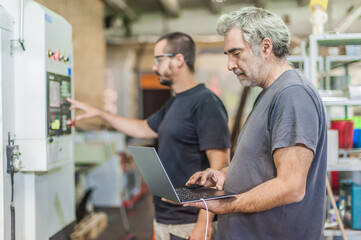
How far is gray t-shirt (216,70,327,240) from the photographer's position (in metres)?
1.14

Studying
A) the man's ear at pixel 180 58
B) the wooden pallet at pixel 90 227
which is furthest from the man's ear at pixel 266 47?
the wooden pallet at pixel 90 227

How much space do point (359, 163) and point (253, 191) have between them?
1.18 metres

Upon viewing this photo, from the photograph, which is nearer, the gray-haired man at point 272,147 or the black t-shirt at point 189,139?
the gray-haired man at point 272,147

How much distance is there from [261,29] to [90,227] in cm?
319

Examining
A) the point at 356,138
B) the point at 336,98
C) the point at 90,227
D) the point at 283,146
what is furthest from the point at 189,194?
the point at 90,227

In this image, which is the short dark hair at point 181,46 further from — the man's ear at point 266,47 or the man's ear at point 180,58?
the man's ear at point 266,47

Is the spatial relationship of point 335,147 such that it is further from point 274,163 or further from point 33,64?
point 33,64

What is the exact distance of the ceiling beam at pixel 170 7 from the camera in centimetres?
629

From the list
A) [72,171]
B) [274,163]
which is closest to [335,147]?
[274,163]

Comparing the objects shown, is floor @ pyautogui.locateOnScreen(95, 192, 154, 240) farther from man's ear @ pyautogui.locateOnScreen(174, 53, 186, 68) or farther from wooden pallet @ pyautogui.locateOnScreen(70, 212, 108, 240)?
man's ear @ pyautogui.locateOnScreen(174, 53, 186, 68)

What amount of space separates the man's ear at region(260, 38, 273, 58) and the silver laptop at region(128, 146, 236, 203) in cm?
51

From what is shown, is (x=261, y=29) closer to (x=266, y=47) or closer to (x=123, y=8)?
(x=266, y=47)

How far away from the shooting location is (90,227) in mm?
3844

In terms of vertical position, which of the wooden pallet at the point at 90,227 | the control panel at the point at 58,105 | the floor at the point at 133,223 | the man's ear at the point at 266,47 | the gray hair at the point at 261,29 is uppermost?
the gray hair at the point at 261,29
